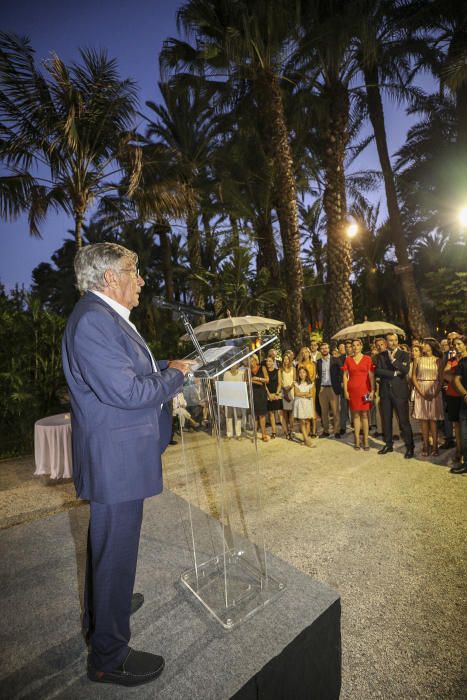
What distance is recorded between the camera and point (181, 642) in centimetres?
186

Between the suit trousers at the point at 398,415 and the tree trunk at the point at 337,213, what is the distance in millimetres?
5369

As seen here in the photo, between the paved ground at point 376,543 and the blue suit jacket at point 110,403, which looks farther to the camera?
the paved ground at point 376,543

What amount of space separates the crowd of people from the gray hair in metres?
4.89

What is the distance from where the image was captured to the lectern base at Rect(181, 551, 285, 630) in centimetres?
202

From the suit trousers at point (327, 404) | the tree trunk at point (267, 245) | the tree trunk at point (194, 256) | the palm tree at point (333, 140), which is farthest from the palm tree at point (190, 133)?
the suit trousers at point (327, 404)

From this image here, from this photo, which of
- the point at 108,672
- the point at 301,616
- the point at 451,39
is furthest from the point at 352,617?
the point at 451,39

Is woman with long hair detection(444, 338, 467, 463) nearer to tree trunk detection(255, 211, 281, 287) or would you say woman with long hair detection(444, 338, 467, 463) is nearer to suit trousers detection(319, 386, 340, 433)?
suit trousers detection(319, 386, 340, 433)

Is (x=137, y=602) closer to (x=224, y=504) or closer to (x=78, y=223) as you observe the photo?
(x=224, y=504)

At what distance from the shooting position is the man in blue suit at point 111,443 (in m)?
1.51

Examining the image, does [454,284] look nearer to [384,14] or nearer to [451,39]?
[451,39]

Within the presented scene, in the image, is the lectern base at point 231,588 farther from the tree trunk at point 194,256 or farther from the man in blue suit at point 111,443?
the tree trunk at point 194,256

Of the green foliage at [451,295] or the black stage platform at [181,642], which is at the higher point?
the green foliage at [451,295]

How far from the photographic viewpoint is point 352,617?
2389mm

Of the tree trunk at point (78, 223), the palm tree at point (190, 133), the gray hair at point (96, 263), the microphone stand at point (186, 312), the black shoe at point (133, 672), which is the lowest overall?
the black shoe at point (133, 672)
